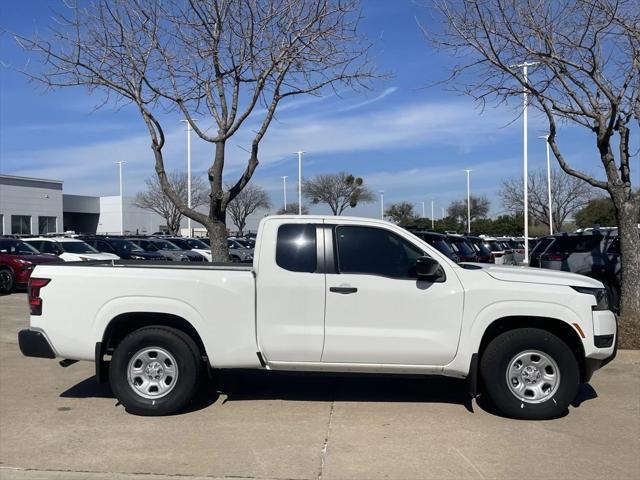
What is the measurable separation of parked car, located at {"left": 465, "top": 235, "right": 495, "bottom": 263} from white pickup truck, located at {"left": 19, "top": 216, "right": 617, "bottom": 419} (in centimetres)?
1402

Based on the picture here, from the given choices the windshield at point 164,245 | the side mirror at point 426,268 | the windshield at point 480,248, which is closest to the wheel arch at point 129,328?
the side mirror at point 426,268

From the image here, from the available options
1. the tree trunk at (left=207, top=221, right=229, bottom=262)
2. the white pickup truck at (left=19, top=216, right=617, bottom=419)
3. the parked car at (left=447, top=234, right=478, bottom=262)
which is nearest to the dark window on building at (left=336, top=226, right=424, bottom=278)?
the white pickup truck at (left=19, top=216, right=617, bottom=419)

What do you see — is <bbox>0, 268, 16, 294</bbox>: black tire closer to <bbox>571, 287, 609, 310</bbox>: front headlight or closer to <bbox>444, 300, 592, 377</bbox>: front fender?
<bbox>444, 300, 592, 377</bbox>: front fender

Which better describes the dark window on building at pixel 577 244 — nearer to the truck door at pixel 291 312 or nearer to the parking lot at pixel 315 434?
the parking lot at pixel 315 434

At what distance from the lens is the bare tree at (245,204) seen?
5956 centimetres

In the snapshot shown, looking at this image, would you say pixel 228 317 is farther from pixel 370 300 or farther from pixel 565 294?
pixel 565 294

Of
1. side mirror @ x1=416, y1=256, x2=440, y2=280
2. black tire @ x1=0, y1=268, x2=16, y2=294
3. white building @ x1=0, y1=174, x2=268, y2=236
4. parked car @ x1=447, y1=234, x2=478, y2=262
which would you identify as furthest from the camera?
white building @ x1=0, y1=174, x2=268, y2=236

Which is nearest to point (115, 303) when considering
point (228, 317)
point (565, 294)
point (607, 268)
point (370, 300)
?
point (228, 317)

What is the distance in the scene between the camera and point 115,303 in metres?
6.23

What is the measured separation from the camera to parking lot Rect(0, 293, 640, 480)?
4.94 m

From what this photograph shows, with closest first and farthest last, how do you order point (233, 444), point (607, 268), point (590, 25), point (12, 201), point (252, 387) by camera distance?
point (233, 444)
point (252, 387)
point (590, 25)
point (607, 268)
point (12, 201)

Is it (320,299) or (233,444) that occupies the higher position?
(320,299)

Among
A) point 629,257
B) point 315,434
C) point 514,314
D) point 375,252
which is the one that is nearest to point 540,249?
point 629,257

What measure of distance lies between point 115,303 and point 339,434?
2.49 m
